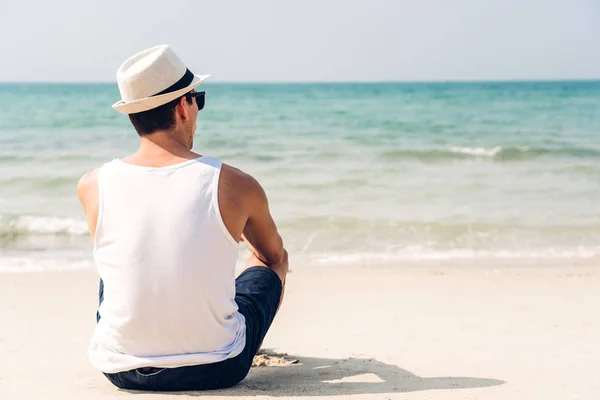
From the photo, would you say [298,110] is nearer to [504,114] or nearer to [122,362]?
[504,114]

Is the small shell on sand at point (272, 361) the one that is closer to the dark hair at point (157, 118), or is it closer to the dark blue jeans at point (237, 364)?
the dark blue jeans at point (237, 364)

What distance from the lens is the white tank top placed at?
2482 millimetres

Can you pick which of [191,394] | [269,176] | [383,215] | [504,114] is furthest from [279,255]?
[504,114]

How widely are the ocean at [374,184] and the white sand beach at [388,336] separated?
0.90 meters

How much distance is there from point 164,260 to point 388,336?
203cm

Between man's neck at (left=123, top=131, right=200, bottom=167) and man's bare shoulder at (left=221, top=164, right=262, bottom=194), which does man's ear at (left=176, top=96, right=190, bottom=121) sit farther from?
man's bare shoulder at (left=221, top=164, right=262, bottom=194)

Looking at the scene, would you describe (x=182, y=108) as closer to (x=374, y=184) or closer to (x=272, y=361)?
(x=272, y=361)

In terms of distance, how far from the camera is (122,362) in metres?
2.64

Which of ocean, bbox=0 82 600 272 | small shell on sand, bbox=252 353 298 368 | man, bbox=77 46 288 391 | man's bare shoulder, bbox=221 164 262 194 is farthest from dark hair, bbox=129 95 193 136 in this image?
ocean, bbox=0 82 600 272

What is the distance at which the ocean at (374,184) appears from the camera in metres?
7.36

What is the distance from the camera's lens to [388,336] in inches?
167

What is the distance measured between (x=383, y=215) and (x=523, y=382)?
18.8 ft

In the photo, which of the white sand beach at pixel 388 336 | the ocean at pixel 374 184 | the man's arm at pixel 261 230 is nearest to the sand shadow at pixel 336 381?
the white sand beach at pixel 388 336

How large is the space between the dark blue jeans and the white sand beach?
0.05 meters
